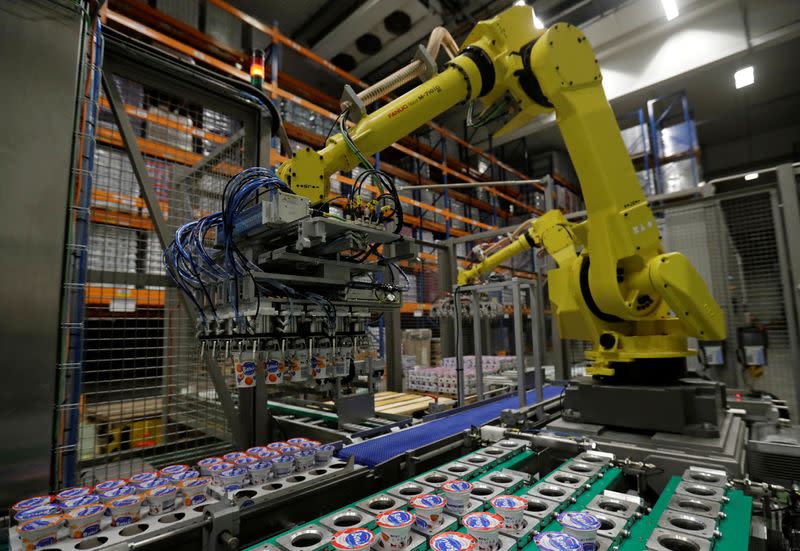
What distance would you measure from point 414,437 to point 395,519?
1227 mm

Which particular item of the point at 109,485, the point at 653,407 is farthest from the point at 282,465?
the point at 653,407

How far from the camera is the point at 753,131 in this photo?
13.0 meters

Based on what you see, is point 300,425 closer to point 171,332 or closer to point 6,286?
point 171,332

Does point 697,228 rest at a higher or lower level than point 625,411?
higher

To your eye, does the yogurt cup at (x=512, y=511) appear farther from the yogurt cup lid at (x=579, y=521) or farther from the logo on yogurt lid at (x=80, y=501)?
the logo on yogurt lid at (x=80, y=501)

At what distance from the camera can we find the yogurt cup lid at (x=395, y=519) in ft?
3.99

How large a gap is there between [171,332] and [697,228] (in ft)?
16.6

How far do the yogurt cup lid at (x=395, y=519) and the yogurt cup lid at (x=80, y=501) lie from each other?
3.36ft

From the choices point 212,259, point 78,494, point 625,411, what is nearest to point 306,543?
point 78,494

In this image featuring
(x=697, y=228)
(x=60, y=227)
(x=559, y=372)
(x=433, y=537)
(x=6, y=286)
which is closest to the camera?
(x=433, y=537)

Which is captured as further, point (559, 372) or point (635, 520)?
point (559, 372)

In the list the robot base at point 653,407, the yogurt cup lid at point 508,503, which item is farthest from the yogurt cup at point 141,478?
the robot base at point 653,407

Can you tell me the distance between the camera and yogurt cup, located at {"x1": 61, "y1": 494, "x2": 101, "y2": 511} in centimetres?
142

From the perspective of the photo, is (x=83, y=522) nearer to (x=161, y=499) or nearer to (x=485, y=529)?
(x=161, y=499)
